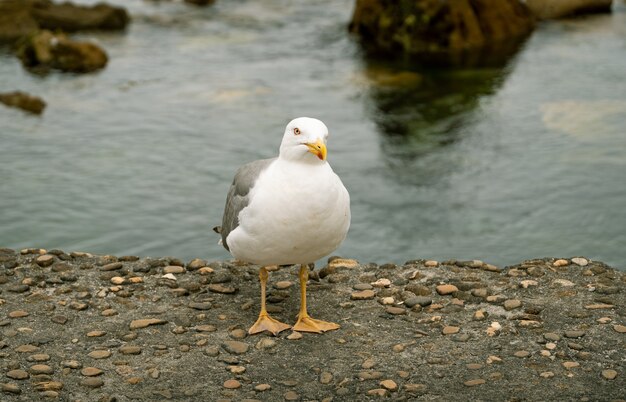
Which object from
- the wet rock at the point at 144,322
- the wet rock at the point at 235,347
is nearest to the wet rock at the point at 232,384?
the wet rock at the point at 235,347

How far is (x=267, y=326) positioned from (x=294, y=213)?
87cm

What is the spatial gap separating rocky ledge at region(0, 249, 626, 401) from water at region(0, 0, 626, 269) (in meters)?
1.59

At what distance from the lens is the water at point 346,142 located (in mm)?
9289

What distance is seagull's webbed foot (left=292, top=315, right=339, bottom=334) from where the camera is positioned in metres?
6.25

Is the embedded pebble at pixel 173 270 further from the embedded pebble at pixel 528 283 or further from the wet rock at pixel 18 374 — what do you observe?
the embedded pebble at pixel 528 283

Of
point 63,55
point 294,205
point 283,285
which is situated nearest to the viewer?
point 294,205

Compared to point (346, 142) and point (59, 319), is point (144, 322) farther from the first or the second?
point (346, 142)

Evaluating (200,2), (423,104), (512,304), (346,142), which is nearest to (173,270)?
(512,304)

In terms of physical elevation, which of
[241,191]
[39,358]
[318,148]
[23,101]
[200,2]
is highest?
[318,148]

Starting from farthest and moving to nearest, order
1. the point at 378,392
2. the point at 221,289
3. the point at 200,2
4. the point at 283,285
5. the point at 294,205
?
1. the point at 200,2
2. the point at 283,285
3. the point at 221,289
4. the point at 294,205
5. the point at 378,392

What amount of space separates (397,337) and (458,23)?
9.34 metres

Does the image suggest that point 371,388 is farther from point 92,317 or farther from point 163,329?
point 92,317

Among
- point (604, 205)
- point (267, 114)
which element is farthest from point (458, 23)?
point (604, 205)

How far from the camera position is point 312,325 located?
6.27 m
